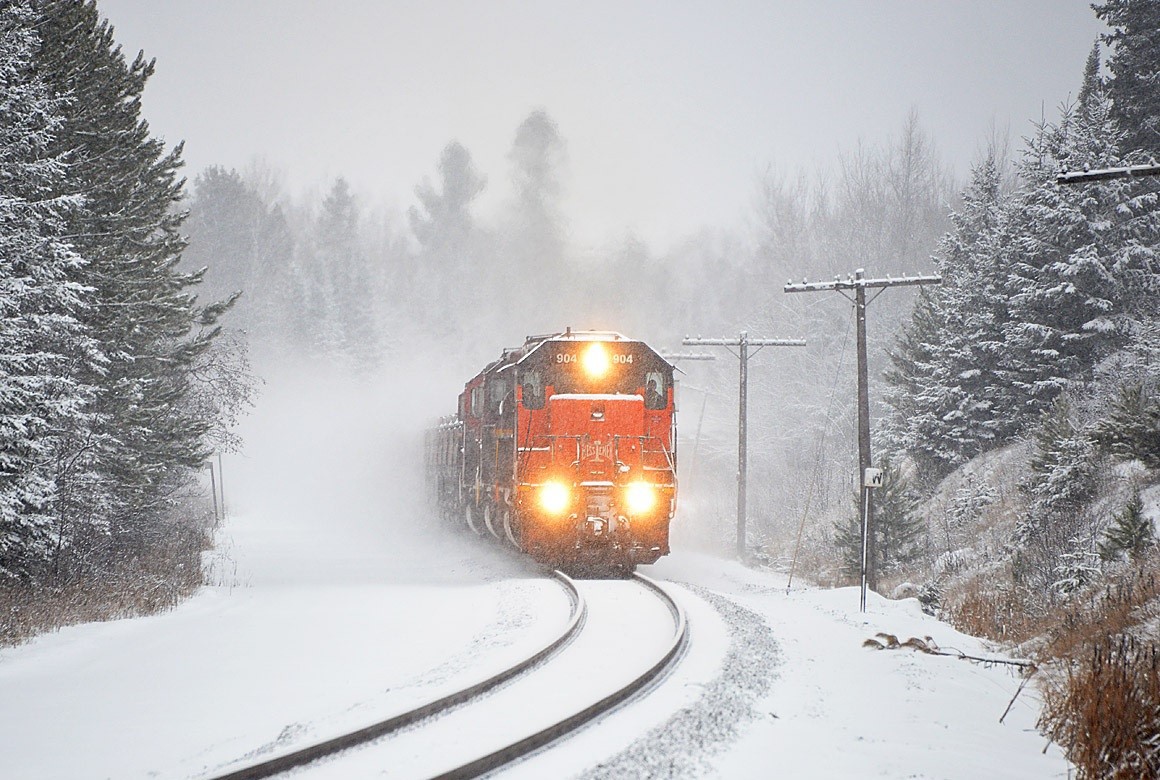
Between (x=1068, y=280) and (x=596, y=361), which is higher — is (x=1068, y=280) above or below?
above

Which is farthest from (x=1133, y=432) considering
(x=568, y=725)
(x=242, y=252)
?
(x=242, y=252)

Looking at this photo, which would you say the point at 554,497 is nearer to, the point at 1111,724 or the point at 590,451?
the point at 590,451

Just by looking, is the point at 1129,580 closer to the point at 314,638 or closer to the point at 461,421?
the point at 314,638

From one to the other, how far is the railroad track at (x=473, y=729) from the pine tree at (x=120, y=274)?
849cm

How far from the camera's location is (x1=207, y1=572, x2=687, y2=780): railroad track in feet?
16.3

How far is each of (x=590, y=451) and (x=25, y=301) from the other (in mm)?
8503

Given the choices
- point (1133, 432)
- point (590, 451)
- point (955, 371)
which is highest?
point (955, 371)

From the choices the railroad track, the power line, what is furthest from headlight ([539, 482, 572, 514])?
the power line

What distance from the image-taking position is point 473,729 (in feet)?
19.1

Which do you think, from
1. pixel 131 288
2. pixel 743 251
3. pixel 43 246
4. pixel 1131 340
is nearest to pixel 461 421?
pixel 131 288

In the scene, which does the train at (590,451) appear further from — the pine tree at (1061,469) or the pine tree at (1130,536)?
the pine tree at (1061,469)

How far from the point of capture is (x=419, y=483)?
33.4 meters

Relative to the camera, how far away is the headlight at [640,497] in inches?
565

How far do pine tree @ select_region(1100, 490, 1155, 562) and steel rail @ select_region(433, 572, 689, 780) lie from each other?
6836 mm
